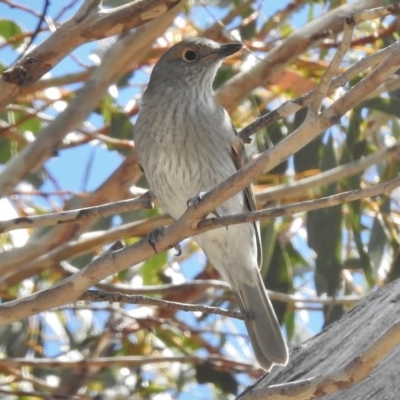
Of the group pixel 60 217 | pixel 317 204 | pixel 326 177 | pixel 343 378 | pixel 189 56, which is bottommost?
pixel 343 378

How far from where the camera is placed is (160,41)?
4660 mm

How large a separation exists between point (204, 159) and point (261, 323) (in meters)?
0.66

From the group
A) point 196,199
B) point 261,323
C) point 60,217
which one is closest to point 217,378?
point 261,323

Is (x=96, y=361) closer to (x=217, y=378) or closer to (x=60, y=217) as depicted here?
(x=217, y=378)

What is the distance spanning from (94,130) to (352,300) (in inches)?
55.8

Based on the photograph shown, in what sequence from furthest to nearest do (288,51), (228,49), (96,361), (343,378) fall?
(96,361), (288,51), (228,49), (343,378)

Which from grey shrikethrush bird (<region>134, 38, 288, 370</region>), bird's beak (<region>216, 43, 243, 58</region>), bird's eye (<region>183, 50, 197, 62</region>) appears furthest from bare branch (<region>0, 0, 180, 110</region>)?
bird's eye (<region>183, 50, 197, 62</region>)

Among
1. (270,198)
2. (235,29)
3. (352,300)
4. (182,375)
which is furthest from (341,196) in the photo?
(182,375)

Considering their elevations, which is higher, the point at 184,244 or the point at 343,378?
the point at 184,244

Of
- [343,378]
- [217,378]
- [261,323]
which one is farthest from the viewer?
[217,378]

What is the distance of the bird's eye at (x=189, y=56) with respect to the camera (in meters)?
3.90

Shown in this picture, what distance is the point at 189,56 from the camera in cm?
391

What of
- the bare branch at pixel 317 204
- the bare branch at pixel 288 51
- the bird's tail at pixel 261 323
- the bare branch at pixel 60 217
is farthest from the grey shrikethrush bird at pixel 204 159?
the bare branch at pixel 317 204

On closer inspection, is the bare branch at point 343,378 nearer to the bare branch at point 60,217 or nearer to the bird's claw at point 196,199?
the bird's claw at point 196,199
